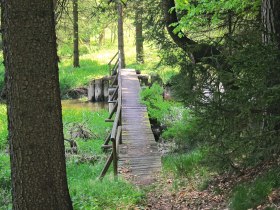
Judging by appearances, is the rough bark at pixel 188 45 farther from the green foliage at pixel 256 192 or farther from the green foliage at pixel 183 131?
the green foliage at pixel 256 192

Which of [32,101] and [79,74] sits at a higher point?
[32,101]

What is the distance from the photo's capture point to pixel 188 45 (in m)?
8.05

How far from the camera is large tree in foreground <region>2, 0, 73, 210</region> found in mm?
4598

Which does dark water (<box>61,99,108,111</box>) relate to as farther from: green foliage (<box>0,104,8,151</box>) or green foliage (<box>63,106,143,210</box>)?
green foliage (<box>0,104,8,151</box>)

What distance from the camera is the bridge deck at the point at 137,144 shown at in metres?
9.67

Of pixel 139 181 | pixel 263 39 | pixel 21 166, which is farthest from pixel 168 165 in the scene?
pixel 21 166

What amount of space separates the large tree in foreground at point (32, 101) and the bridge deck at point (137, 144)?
4288 mm

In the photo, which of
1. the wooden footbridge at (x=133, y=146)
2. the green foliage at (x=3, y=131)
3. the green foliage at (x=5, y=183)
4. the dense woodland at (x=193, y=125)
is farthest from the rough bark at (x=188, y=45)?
the green foliage at (x=3, y=131)

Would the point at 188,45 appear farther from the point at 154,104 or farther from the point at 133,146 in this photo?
the point at 154,104

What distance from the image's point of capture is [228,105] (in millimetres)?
5613

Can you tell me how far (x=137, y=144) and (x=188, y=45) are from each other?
4.25 meters

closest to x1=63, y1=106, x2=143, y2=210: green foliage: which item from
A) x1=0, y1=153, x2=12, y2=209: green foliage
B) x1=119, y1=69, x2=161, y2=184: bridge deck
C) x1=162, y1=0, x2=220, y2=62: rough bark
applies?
x1=119, y1=69, x2=161, y2=184: bridge deck

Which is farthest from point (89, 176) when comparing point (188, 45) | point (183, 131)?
point (188, 45)

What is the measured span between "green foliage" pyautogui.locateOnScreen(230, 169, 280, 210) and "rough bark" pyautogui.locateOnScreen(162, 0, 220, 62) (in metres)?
2.75
